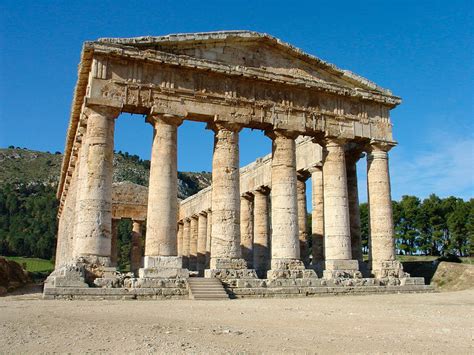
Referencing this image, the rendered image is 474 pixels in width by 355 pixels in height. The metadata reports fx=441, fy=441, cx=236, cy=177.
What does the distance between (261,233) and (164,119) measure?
11.9 m

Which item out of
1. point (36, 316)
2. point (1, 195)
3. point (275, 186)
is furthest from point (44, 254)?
point (36, 316)

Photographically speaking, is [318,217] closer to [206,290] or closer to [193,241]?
[206,290]

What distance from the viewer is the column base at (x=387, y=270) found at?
22.4 m

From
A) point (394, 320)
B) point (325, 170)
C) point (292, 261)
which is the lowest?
point (394, 320)

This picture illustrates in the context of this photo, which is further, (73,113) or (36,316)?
(73,113)

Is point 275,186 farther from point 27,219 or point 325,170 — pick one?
point 27,219

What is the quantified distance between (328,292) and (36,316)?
12.9m

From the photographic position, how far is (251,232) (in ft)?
98.9

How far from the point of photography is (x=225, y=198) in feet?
65.3

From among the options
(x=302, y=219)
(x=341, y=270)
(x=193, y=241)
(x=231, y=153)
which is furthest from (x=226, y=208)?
(x=193, y=241)

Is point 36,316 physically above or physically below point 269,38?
below

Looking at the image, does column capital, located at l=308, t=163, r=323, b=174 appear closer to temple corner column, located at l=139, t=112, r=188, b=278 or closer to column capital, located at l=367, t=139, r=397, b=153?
column capital, located at l=367, t=139, r=397, b=153

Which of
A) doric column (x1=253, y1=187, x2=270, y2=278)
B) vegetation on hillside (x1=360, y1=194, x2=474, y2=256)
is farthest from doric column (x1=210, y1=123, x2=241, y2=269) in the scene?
vegetation on hillside (x1=360, y1=194, x2=474, y2=256)

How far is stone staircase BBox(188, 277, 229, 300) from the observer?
1664 cm
